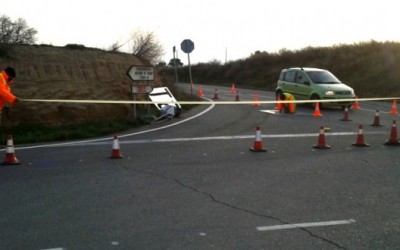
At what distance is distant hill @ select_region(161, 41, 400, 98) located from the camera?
116ft

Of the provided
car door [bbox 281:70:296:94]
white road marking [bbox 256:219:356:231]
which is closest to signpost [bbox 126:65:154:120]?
car door [bbox 281:70:296:94]

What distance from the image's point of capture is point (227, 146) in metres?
12.0

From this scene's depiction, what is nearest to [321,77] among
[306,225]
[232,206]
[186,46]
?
[186,46]

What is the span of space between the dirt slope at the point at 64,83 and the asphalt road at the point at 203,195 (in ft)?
17.3

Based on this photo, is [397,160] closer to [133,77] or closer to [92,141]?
[92,141]

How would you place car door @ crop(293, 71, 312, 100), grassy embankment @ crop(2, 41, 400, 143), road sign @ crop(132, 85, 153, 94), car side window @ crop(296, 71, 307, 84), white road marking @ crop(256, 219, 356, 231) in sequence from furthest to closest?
car side window @ crop(296, 71, 307, 84), car door @ crop(293, 71, 312, 100), road sign @ crop(132, 85, 153, 94), grassy embankment @ crop(2, 41, 400, 143), white road marking @ crop(256, 219, 356, 231)

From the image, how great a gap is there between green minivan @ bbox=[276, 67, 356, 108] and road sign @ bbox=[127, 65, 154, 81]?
7633 mm

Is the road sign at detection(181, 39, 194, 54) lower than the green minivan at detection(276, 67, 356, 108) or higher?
higher

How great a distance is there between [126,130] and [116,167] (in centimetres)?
670

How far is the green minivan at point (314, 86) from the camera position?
2167 cm

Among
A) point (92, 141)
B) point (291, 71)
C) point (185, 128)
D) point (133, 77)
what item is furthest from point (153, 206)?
point (291, 71)

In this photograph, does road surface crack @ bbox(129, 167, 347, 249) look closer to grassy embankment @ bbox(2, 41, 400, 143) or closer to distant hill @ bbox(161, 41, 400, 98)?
grassy embankment @ bbox(2, 41, 400, 143)

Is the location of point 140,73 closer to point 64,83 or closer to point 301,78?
point 64,83

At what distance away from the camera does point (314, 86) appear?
2211cm
